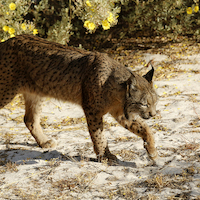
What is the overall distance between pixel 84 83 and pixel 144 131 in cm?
102

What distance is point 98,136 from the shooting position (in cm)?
410

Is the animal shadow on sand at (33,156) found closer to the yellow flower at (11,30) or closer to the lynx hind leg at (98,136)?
the lynx hind leg at (98,136)

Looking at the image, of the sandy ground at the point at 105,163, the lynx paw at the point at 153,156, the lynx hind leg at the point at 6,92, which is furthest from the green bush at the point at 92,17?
the lynx paw at the point at 153,156

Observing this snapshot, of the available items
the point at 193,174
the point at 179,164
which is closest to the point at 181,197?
the point at 193,174

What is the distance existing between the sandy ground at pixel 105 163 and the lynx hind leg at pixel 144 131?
0.16m

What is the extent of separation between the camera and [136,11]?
789cm

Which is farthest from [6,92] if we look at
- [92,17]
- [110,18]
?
[110,18]

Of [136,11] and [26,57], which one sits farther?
[136,11]

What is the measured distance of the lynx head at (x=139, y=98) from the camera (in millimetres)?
3787

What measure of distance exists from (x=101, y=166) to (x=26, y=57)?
184cm

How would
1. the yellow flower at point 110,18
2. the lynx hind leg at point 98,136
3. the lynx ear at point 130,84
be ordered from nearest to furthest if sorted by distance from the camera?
1. the lynx ear at point 130,84
2. the lynx hind leg at point 98,136
3. the yellow flower at point 110,18

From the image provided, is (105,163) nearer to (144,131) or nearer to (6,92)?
(144,131)

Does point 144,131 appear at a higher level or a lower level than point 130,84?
lower

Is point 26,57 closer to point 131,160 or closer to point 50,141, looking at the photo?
point 50,141
